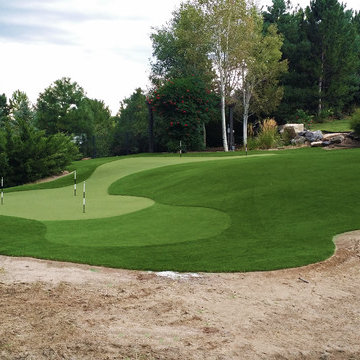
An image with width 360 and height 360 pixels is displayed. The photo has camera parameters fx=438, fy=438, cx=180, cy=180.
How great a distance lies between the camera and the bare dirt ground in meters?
4.02

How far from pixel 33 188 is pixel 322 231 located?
1163cm

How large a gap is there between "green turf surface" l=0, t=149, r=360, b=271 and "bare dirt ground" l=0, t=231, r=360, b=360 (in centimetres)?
56

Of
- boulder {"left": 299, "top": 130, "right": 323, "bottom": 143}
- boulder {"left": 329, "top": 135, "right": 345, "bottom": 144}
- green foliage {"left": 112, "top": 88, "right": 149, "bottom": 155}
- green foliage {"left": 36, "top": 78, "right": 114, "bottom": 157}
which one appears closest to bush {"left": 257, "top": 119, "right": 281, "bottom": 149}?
boulder {"left": 299, "top": 130, "right": 323, "bottom": 143}

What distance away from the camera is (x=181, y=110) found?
25453 mm

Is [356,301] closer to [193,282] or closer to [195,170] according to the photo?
[193,282]

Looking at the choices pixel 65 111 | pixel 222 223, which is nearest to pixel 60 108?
pixel 65 111

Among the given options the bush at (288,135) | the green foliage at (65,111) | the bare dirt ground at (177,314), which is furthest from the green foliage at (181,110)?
the bare dirt ground at (177,314)

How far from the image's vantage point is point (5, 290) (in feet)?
18.3

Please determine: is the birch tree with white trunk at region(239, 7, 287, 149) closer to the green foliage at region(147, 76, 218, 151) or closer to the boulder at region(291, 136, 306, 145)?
the green foliage at region(147, 76, 218, 151)

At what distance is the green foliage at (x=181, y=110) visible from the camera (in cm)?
2572

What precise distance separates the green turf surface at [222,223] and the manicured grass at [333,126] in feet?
46.8

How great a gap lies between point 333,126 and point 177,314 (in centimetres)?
2720

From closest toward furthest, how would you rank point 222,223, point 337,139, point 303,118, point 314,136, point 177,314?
point 177,314 → point 222,223 → point 337,139 → point 314,136 → point 303,118

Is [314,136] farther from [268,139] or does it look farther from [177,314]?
[177,314]
